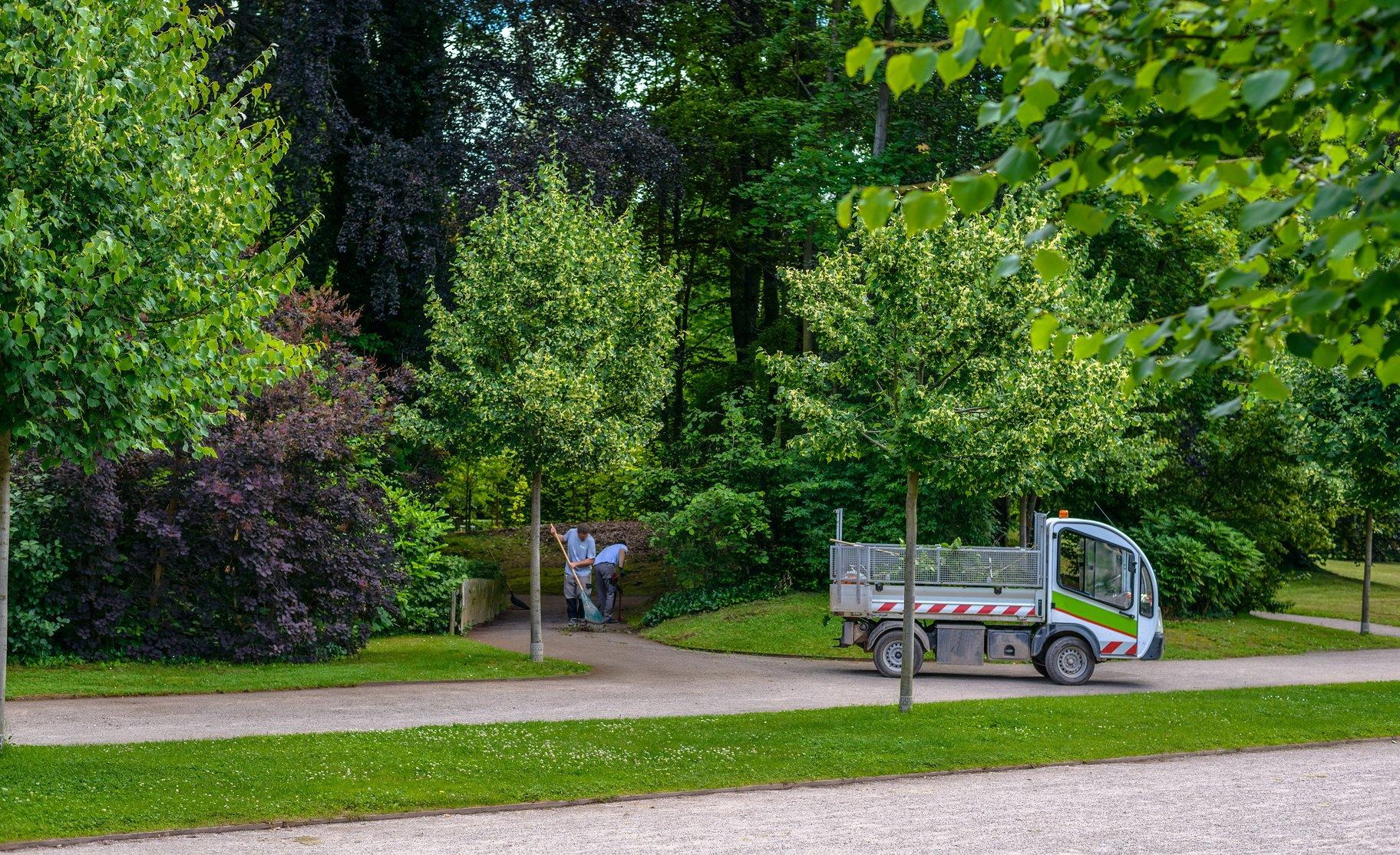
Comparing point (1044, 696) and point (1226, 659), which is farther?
point (1226, 659)

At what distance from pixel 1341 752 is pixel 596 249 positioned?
11027 millimetres

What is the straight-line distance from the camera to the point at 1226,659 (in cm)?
2242

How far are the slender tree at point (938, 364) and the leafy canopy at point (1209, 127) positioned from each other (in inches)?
379

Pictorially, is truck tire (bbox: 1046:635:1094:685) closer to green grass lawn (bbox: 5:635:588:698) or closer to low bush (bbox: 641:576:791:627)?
green grass lawn (bbox: 5:635:588:698)

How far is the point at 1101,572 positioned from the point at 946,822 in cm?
1017

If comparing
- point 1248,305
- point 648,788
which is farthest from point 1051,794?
point 1248,305

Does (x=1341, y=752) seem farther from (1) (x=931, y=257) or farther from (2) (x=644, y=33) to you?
(2) (x=644, y=33)

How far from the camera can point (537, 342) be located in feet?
58.4

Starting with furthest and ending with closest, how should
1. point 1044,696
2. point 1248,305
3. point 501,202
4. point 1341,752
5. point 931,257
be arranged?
point 501,202, point 1044,696, point 931,257, point 1341,752, point 1248,305

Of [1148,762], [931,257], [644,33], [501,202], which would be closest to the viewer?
[1148,762]

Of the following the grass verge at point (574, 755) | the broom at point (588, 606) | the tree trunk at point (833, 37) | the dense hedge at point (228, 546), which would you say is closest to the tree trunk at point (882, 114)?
the tree trunk at point (833, 37)

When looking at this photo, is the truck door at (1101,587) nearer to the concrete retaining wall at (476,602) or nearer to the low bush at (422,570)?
the concrete retaining wall at (476,602)

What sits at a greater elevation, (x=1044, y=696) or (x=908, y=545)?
(x=908, y=545)

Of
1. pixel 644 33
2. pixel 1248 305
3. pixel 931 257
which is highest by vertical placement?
pixel 644 33
